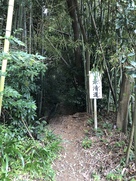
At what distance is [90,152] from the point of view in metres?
3.24

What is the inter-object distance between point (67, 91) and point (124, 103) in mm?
1542

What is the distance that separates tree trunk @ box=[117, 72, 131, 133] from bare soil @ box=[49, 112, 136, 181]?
0.17 metres

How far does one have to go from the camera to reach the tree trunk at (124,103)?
134 inches

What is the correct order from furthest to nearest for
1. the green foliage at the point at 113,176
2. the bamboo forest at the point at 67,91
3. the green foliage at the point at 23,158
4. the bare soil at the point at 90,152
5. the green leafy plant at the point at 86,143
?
the green leafy plant at the point at 86,143 < the bare soil at the point at 90,152 < the green foliage at the point at 113,176 < the bamboo forest at the point at 67,91 < the green foliage at the point at 23,158

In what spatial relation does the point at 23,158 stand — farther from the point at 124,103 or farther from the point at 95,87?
the point at 124,103

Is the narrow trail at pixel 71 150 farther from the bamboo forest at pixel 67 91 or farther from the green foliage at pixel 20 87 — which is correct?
the green foliage at pixel 20 87

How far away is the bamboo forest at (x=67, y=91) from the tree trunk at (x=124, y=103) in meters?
0.02

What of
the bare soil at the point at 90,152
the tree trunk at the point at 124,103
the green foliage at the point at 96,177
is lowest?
the green foliage at the point at 96,177

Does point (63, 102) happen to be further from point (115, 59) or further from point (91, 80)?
point (115, 59)

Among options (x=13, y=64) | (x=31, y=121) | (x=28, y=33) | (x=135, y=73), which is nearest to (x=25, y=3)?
(x=28, y=33)

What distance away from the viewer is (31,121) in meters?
3.45

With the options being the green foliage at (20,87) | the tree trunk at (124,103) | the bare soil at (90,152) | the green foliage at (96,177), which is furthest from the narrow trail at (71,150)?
the green foliage at (20,87)

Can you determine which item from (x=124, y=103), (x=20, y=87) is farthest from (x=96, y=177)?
(x=20, y=87)

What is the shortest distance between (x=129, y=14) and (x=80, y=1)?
1.87 meters
